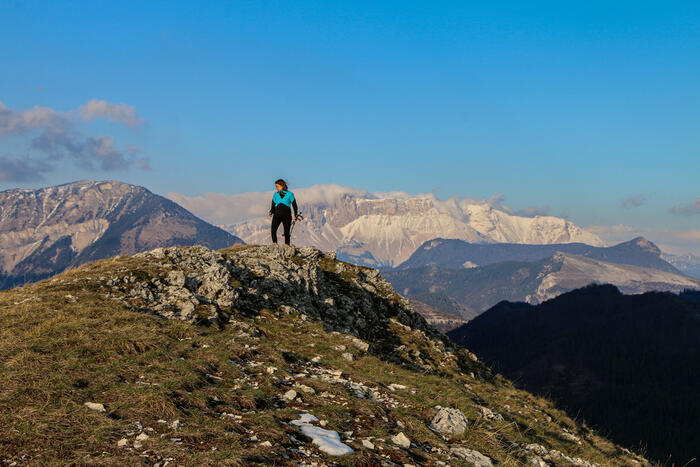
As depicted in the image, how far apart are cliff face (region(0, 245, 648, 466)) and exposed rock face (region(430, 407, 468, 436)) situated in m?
0.04

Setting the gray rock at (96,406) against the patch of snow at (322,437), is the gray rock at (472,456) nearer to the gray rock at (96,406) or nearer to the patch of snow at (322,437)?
the patch of snow at (322,437)

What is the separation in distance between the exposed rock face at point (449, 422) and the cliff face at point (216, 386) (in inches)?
1.7

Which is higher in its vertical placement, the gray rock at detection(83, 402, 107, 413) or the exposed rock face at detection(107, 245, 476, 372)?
the exposed rock face at detection(107, 245, 476, 372)

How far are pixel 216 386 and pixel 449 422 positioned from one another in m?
6.63

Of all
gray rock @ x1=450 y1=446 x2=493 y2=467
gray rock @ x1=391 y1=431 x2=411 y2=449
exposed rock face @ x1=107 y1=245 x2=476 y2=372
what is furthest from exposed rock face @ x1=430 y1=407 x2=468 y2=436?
exposed rock face @ x1=107 y1=245 x2=476 y2=372

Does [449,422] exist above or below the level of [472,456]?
above

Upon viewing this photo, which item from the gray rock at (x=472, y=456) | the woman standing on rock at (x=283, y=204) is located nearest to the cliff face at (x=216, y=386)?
the gray rock at (x=472, y=456)

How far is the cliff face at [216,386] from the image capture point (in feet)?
28.5

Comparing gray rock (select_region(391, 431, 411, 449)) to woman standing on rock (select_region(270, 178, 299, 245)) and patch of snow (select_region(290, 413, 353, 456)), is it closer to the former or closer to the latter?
patch of snow (select_region(290, 413, 353, 456))

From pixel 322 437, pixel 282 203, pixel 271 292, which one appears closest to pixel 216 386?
pixel 322 437

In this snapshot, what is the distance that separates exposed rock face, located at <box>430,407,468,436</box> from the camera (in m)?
11.8

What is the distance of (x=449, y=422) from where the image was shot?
12.0 metres

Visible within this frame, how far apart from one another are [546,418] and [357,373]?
497 inches

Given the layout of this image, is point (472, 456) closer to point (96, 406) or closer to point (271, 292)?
point (96, 406)
